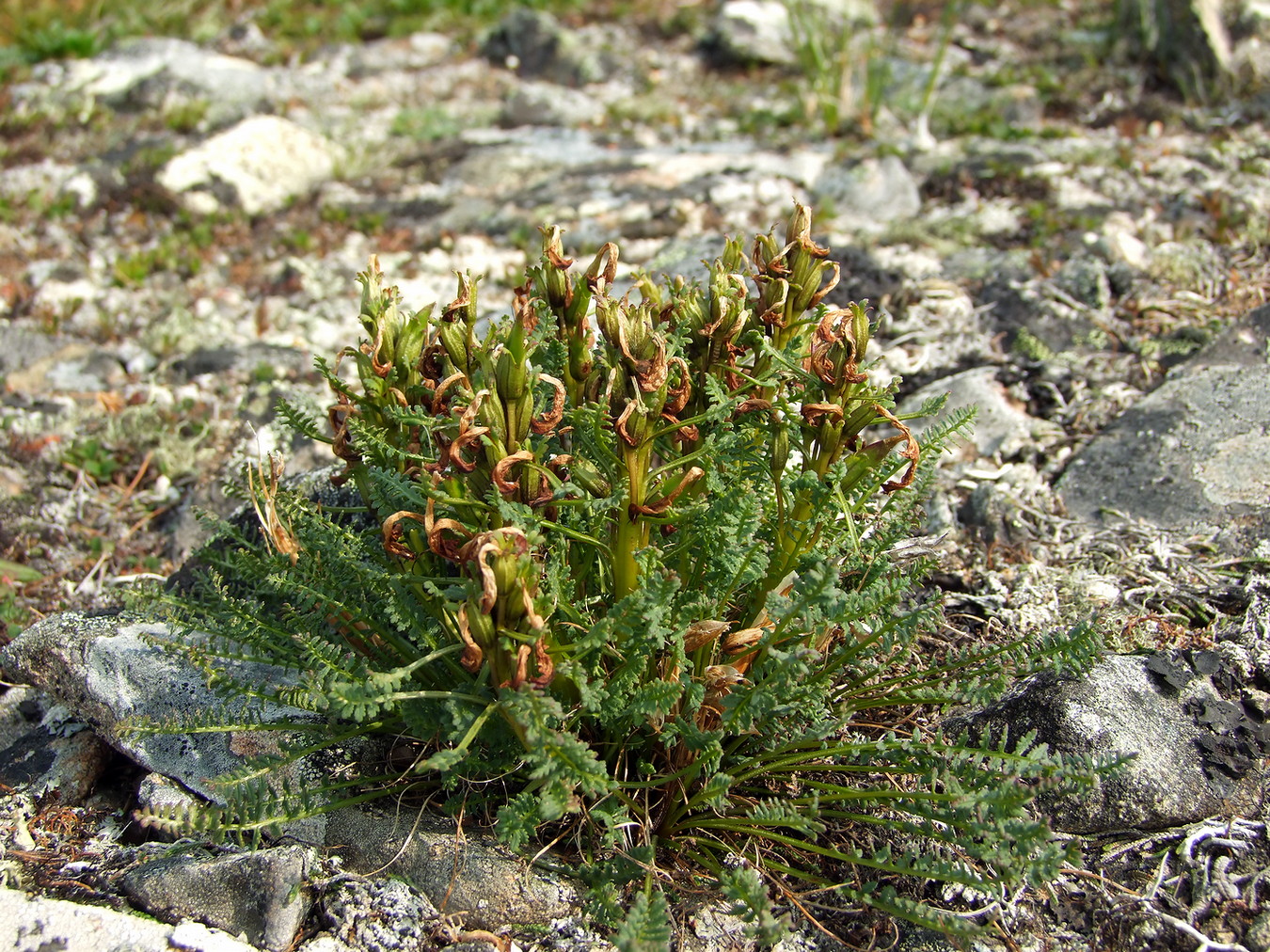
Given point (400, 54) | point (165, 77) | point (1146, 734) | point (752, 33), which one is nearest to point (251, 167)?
point (165, 77)

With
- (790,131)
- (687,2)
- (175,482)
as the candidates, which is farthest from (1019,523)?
(687,2)

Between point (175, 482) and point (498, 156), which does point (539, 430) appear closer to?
point (175, 482)

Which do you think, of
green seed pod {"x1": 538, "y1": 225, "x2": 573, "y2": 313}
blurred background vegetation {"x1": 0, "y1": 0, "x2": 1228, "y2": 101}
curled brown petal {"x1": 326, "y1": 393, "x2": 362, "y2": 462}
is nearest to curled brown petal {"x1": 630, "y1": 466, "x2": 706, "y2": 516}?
green seed pod {"x1": 538, "y1": 225, "x2": 573, "y2": 313}

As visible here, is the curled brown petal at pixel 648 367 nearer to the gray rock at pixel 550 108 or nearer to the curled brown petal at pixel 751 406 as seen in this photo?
the curled brown petal at pixel 751 406

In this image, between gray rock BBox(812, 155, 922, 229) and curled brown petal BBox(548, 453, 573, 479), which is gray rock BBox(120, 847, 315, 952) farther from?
gray rock BBox(812, 155, 922, 229)

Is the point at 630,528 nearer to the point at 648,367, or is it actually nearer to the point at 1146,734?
the point at 648,367

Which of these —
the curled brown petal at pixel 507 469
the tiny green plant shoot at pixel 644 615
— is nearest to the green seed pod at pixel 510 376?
the tiny green plant shoot at pixel 644 615
